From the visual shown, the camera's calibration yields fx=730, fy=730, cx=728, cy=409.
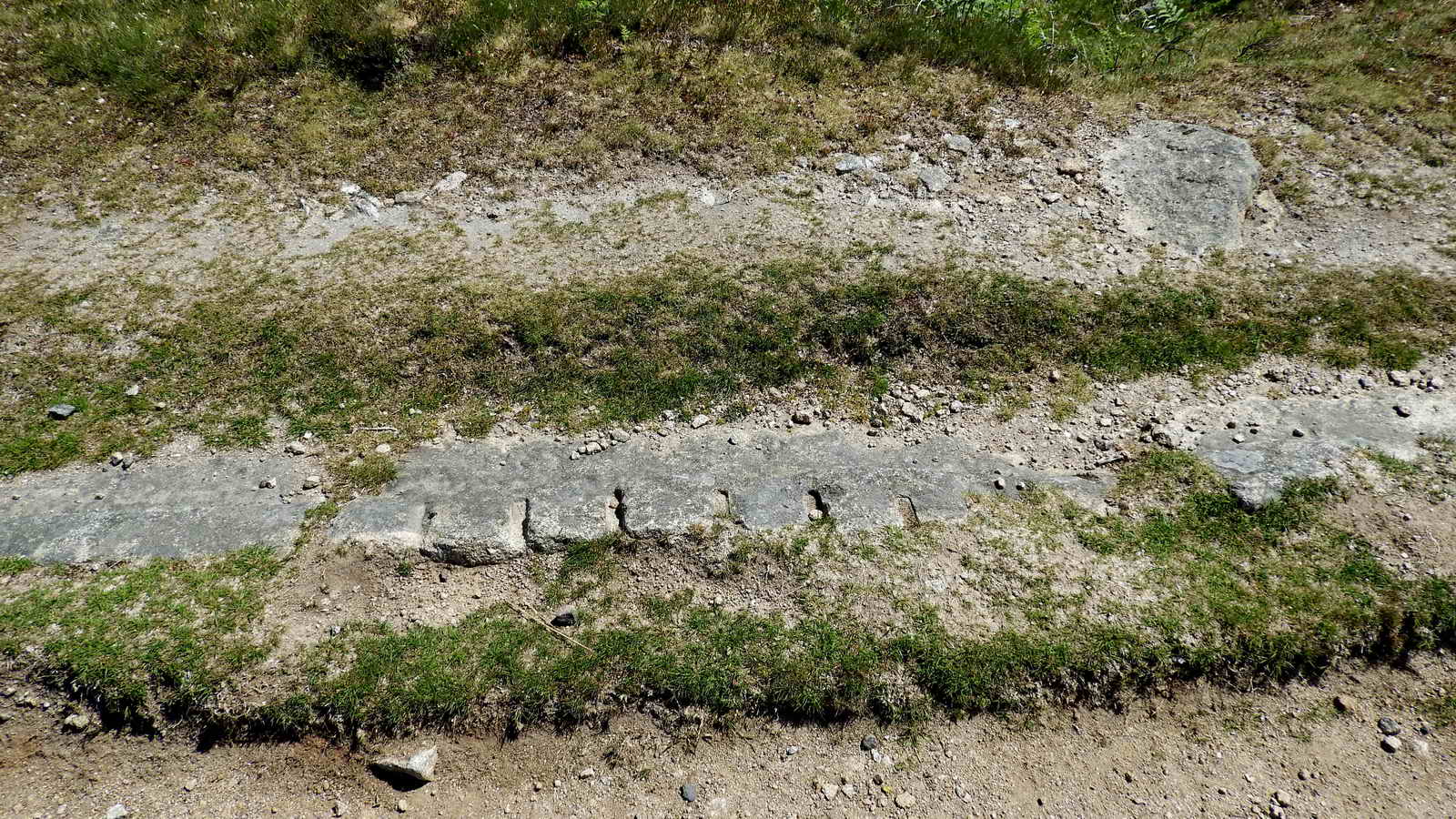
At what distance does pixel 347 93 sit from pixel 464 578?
404 inches

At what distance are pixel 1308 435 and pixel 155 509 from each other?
1396cm

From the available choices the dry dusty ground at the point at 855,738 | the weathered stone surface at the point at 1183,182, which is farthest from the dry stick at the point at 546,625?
the weathered stone surface at the point at 1183,182

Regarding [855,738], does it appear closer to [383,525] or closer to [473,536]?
[473,536]

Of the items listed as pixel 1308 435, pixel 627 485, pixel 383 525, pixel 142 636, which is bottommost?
pixel 142 636

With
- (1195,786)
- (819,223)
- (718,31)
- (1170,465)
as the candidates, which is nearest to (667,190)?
(819,223)

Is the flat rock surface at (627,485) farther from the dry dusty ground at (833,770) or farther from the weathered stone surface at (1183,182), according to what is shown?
the weathered stone surface at (1183,182)

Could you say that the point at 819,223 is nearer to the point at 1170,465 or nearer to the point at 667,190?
the point at 667,190

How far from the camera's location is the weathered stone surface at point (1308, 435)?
28.3 feet

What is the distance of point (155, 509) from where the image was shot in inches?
335

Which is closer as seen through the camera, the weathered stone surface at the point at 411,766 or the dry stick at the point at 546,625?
the weathered stone surface at the point at 411,766

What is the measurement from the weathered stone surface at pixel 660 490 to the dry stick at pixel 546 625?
675 mm

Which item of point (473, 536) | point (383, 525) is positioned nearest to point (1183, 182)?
point (473, 536)

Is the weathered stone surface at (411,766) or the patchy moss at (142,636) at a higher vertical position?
the patchy moss at (142,636)

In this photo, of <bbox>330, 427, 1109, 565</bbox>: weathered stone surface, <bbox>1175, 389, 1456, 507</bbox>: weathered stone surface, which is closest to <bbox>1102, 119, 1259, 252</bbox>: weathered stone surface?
<bbox>1175, 389, 1456, 507</bbox>: weathered stone surface
